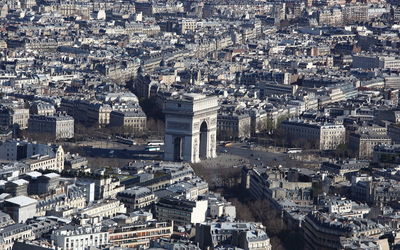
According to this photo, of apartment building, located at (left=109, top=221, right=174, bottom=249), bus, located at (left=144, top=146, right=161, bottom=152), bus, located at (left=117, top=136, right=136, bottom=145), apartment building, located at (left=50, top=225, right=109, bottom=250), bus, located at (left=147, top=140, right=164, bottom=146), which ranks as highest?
apartment building, located at (left=50, top=225, right=109, bottom=250)

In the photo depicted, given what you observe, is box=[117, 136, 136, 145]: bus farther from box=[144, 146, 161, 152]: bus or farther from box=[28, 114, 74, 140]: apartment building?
box=[28, 114, 74, 140]: apartment building

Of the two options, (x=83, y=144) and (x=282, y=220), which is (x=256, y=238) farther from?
(x=83, y=144)

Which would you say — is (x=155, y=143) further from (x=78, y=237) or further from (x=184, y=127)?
(x=78, y=237)

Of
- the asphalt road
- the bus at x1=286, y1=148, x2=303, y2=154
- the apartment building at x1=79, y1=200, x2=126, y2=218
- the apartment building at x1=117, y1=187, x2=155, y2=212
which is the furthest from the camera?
the bus at x1=286, y1=148, x2=303, y2=154

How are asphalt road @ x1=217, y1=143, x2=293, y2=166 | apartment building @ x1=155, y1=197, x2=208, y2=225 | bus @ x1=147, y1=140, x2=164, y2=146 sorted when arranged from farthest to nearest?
bus @ x1=147, y1=140, x2=164, y2=146 < asphalt road @ x1=217, y1=143, x2=293, y2=166 < apartment building @ x1=155, y1=197, x2=208, y2=225

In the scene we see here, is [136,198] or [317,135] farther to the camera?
[317,135]

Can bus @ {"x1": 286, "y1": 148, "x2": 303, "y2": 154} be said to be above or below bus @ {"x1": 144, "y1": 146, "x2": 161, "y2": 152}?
below

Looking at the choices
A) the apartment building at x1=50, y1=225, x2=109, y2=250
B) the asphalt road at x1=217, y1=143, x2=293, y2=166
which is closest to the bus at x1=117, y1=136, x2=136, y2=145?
the asphalt road at x1=217, y1=143, x2=293, y2=166

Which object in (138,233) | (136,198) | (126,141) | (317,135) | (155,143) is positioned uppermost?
(138,233)

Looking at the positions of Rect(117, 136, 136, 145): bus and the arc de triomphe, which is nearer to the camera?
the arc de triomphe

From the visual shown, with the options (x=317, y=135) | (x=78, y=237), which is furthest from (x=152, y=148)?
(x=78, y=237)

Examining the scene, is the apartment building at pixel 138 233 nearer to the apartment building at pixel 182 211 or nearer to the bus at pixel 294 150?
the apartment building at pixel 182 211
